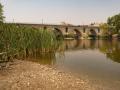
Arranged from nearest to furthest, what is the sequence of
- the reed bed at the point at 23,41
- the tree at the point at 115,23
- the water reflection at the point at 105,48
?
the reed bed at the point at 23,41
the water reflection at the point at 105,48
the tree at the point at 115,23

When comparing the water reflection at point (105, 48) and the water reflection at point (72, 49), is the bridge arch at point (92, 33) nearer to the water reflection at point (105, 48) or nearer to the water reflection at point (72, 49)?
the water reflection at point (105, 48)

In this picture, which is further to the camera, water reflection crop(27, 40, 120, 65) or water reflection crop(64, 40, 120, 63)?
water reflection crop(64, 40, 120, 63)

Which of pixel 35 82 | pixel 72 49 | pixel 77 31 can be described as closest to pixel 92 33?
pixel 77 31

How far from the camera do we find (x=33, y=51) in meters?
30.2

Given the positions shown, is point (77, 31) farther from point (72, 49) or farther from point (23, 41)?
point (23, 41)

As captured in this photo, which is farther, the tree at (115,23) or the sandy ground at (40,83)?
the tree at (115,23)

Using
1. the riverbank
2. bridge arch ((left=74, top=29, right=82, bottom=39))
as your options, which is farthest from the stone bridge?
the riverbank

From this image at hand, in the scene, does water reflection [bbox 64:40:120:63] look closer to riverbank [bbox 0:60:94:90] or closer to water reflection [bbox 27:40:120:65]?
water reflection [bbox 27:40:120:65]

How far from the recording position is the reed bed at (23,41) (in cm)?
2105

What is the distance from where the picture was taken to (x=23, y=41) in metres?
26.5

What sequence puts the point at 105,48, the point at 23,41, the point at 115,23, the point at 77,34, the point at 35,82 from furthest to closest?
the point at 77,34 → the point at 115,23 → the point at 105,48 → the point at 23,41 → the point at 35,82

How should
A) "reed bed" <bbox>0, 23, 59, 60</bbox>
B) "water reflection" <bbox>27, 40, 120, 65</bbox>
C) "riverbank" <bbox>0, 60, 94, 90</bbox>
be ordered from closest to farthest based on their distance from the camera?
"riverbank" <bbox>0, 60, 94, 90</bbox>, "reed bed" <bbox>0, 23, 59, 60</bbox>, "water reflection" <bbox>27, 40, 120, 65</bbox>

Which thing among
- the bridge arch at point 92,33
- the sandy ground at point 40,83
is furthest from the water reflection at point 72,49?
the bridge arch at point 92,33

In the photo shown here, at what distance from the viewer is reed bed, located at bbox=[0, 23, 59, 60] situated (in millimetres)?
21047
